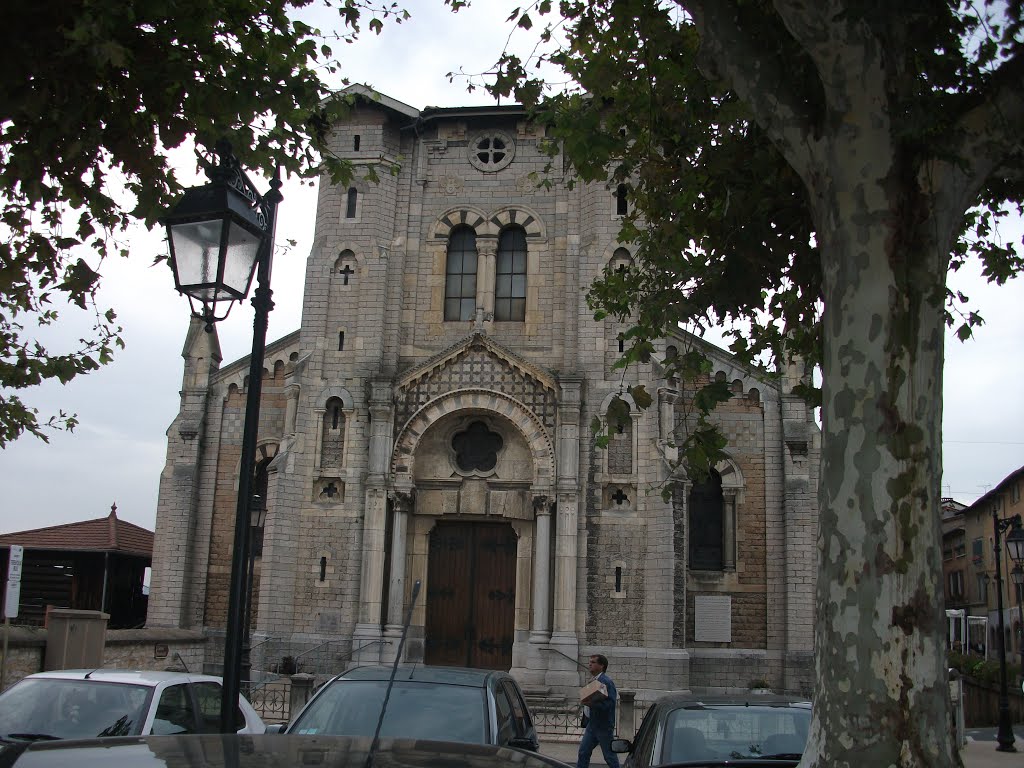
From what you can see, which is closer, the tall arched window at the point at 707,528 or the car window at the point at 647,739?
the car window at the point at 647,739

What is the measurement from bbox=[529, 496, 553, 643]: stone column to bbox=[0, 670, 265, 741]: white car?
12.7 m

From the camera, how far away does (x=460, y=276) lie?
2459 cm

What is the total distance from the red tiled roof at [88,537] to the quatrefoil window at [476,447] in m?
A: 10.7

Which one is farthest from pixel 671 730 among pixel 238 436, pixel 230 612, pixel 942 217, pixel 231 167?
pixel 238 436

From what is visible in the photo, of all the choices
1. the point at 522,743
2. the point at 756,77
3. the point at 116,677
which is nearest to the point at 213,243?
the point at 756,77

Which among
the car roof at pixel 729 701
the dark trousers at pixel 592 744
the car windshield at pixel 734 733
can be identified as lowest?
the dark trousers at pixel 592 744

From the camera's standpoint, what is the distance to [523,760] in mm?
3348

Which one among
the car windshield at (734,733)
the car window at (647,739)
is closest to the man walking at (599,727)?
the car window at (647,739)

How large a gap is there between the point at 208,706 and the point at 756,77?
24.3 feet

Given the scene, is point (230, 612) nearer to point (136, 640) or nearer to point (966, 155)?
point (966, 155)

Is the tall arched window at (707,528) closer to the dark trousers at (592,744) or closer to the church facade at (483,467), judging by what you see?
the church facade at (483,467)

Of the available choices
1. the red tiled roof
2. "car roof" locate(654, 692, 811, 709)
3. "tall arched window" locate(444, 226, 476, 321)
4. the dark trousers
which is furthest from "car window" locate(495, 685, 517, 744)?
the red tiled roof

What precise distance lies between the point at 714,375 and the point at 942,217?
17.5 meters

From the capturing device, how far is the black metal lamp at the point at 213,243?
7.09m
